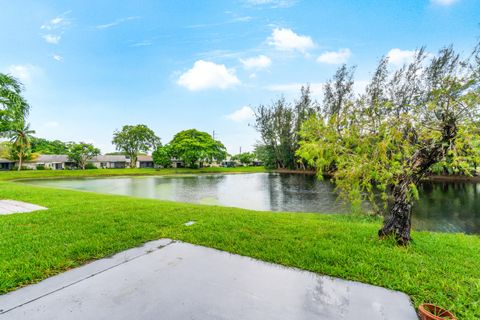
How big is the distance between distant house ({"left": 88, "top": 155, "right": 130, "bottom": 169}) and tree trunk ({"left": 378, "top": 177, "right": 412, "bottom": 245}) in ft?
140

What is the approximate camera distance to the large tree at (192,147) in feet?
105

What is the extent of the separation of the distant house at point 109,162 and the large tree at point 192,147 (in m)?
12.6

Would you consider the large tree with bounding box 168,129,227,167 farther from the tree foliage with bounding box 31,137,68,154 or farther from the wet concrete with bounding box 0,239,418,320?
the wet concrete with bounding box 0,239,418,320

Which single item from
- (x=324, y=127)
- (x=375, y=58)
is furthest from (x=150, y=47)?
(x=375, y=58)

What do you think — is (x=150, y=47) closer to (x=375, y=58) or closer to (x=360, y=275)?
(x=360, y=275)

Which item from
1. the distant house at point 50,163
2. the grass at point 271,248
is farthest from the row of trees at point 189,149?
the grass at point 271,248

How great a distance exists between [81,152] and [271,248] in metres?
36.1

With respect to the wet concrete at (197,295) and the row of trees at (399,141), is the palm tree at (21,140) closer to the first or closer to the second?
the wet concrete at (197,295)

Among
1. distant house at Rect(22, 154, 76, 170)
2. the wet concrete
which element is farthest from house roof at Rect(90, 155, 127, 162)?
the wet concrete

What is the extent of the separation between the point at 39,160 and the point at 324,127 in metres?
42.6

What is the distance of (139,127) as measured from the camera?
1345 inches

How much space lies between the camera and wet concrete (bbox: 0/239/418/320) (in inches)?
A: 60.2

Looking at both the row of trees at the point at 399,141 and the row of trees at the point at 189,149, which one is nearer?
the row of trees at the point at 399,141

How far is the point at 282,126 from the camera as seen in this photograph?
100ft
